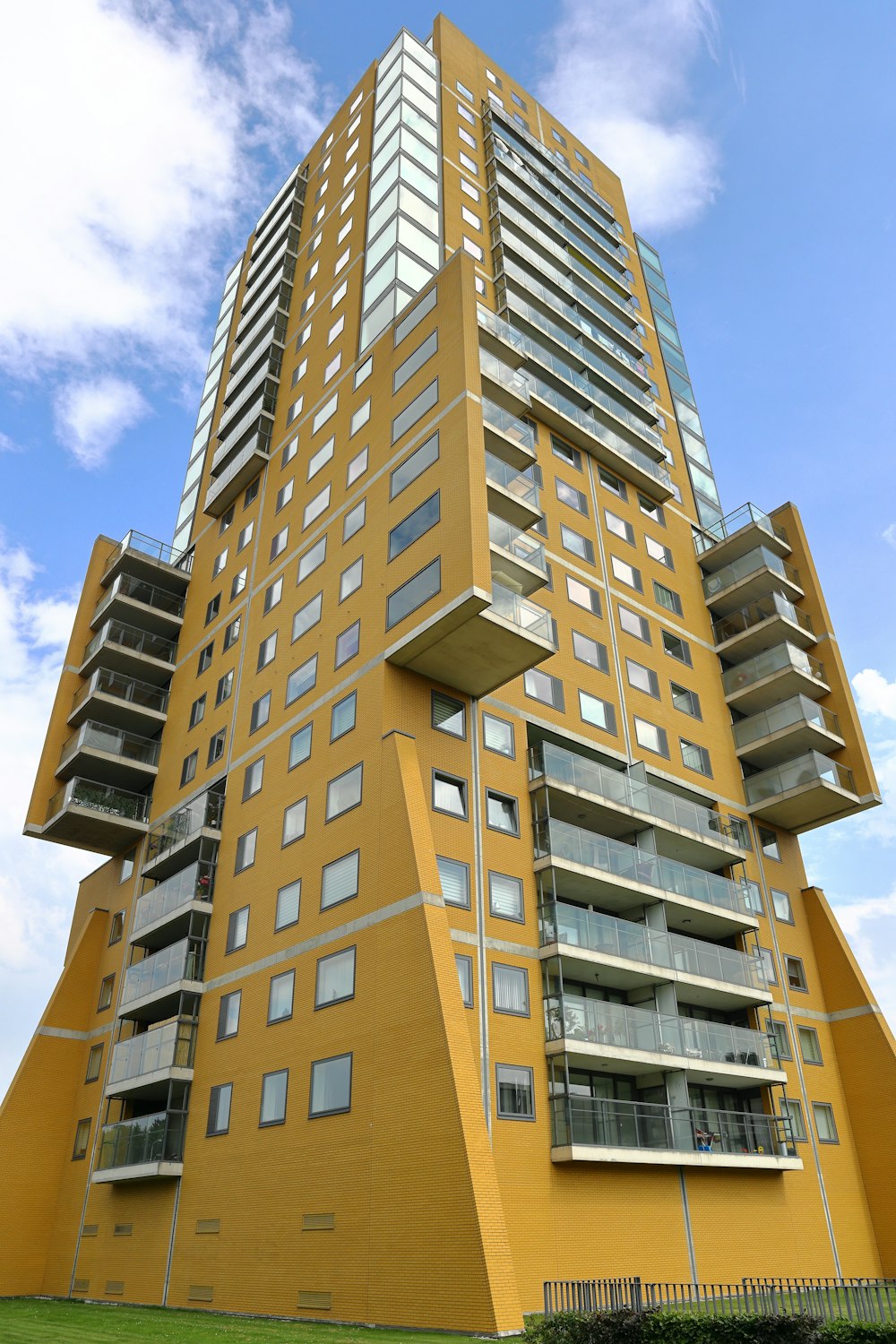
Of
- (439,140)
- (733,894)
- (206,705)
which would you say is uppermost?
(439,140)

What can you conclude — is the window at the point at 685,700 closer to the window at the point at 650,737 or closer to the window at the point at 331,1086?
the window at the point at 650,737

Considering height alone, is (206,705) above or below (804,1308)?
above

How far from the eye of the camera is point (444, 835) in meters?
23.8

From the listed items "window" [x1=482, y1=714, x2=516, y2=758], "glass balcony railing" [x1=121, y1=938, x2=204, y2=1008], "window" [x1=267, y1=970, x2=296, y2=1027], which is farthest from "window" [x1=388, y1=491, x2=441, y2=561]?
"glass balcony railing" [x1=121, y1=938, x2=204, y2=1008]

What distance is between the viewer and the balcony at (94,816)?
3675cm

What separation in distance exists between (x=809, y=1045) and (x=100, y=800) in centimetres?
2661

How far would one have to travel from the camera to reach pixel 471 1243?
1705 centimetres

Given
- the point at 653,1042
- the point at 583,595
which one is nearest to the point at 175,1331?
the point at 653,1042

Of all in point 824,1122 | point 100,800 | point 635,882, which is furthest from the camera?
point 100,800

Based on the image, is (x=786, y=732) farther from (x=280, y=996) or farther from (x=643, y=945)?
(x=280, y=996)

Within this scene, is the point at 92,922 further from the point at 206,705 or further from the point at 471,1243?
the point at 471,1243

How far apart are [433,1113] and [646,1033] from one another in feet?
26.0

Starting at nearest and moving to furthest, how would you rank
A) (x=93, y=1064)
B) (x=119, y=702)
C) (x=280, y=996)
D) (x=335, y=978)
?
(x=335, y=978) → (x=280, y=996) → (x=93, y=1064) → (x=119, y=702)

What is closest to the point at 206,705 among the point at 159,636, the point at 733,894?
the point at 159,636
